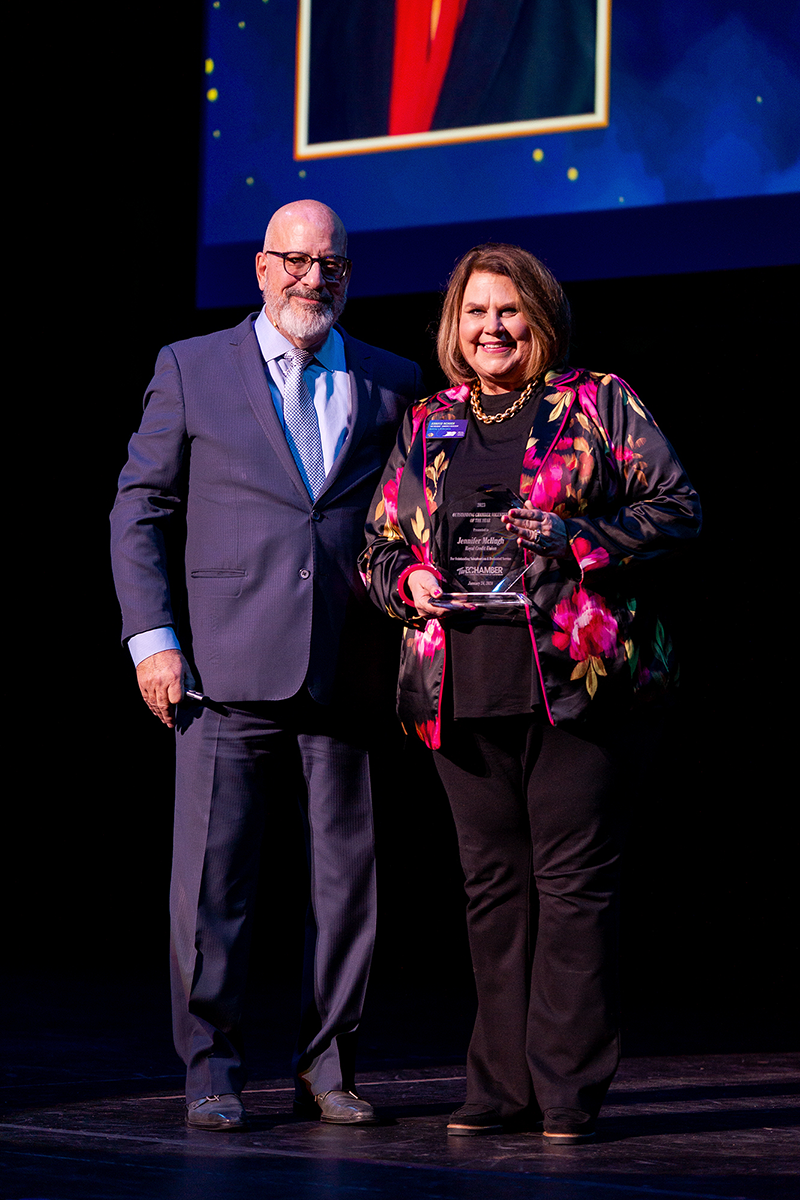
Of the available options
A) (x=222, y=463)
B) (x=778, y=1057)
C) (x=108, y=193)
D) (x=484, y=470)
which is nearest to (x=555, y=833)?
(x=484, y=470)

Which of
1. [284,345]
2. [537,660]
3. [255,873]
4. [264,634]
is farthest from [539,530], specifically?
[255,873]

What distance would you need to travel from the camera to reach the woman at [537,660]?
6.88 ft

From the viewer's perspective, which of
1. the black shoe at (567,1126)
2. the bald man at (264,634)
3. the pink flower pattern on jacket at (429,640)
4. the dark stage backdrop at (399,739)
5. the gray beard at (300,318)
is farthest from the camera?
the dark stage backdrop at (399,739)

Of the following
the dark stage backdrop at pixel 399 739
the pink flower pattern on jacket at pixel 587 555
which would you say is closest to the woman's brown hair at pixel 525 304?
the pink flower pattern on jacket at pixel 587 555

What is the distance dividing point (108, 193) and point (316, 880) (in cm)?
279

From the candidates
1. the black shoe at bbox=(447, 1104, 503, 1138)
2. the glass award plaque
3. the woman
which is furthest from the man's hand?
the black shoe at bbox=(447, 1104, 503, 1138)

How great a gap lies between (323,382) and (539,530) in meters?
0.57

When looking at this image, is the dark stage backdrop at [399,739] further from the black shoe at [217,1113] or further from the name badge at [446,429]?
the name badge at [446,429]

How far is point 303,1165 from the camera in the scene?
1.91 meters

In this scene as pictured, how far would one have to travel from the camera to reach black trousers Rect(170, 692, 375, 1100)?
89.4 inches

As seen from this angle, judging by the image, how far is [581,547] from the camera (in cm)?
209

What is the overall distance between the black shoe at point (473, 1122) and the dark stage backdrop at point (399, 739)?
97cm

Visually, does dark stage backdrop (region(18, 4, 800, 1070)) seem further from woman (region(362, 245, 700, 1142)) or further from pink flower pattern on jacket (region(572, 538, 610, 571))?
pink flower pattern on jacket (region(572, 538, 610, 571))

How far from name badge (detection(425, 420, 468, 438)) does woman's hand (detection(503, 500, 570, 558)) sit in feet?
0.68
